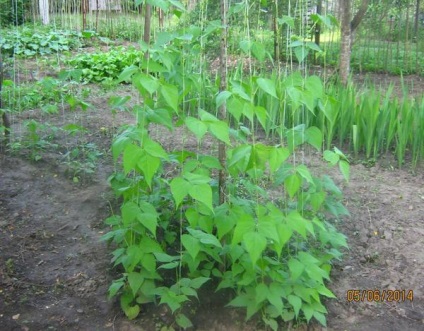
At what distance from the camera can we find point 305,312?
2473 mm

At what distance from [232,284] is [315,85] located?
3.22 ft

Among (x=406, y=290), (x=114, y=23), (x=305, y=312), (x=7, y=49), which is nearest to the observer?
(x=305, y=312)

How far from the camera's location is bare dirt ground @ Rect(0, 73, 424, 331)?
2.67 metres

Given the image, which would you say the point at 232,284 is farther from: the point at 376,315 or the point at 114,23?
the point at 114,23

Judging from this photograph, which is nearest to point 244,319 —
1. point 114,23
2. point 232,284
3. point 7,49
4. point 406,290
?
point 232,284

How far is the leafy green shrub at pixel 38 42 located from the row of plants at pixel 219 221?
5.93 metres

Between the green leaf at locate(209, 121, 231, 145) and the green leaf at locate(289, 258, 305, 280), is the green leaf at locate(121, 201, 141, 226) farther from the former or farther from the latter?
the green leaf at locate(289, 258, 305, 280)

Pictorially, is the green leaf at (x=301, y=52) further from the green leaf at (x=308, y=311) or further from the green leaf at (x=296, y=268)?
the green leaf at (x=308, y=311)

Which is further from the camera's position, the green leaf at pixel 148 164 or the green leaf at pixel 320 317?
the green leaf at pixel 320 317

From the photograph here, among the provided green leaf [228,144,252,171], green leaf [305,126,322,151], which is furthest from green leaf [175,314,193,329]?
green leaf [305,126,322,151]

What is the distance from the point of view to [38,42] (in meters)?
8.75

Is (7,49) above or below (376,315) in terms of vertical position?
above
